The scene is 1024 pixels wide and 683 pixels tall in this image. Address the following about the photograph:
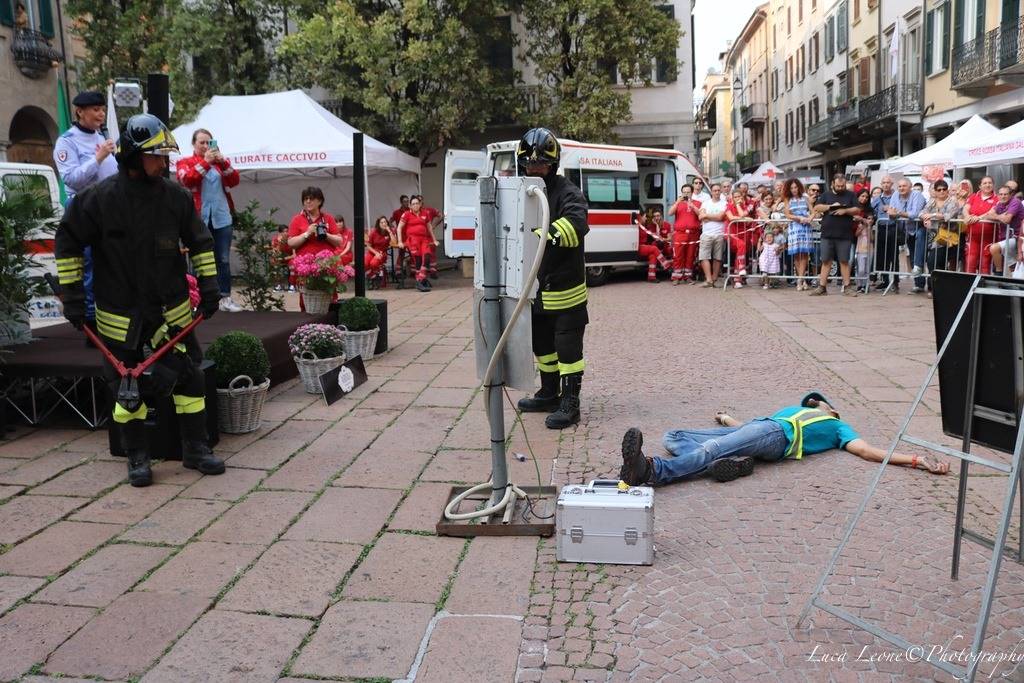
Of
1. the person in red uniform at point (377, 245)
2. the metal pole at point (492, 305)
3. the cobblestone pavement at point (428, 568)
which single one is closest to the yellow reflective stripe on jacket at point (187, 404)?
the cobblestone pavement at point (428, 568)

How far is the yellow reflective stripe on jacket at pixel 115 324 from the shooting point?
186 inches

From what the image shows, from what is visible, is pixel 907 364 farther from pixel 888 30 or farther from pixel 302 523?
pixel 888 30

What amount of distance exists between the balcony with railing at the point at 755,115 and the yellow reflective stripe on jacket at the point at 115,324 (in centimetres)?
6005

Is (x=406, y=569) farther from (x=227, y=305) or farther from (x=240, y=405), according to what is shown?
(x=227, y=305)

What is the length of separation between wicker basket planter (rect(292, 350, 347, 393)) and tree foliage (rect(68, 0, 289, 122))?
544 inches

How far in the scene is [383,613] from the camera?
3.38 metres

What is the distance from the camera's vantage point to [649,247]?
1642 centimetres

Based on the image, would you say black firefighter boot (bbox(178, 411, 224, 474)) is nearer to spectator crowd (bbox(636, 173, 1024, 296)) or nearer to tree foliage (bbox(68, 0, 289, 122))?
spectator crowd (bbox(636, 173, 1024, 296))

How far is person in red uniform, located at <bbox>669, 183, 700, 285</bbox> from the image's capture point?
1559 cm

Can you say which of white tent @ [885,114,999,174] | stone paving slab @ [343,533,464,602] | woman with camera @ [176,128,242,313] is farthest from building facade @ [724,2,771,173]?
stone paving slab @ [343,533,464,602]

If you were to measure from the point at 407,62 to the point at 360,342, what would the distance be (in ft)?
41.9

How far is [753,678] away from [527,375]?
1.64 meters

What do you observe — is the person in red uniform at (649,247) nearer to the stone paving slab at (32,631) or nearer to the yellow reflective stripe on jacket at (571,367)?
the yellow reflective stripe on jacket at (571,367)

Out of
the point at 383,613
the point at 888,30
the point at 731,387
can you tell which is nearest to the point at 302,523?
the point at 383,613
